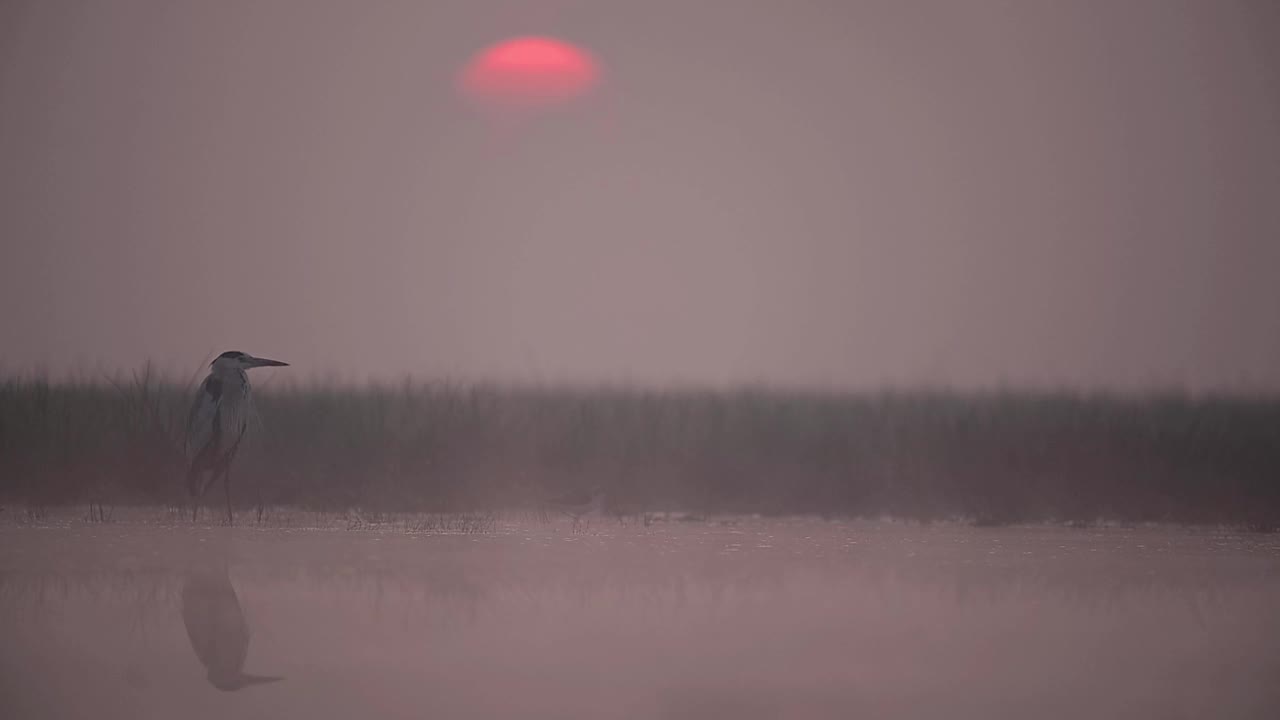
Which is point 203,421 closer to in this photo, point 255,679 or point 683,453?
point 683,453

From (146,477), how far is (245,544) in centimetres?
Answer: 150

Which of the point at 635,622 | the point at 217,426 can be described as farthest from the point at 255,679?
the point at 217,426

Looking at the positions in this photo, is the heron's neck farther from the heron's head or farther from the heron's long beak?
the heron's long beak

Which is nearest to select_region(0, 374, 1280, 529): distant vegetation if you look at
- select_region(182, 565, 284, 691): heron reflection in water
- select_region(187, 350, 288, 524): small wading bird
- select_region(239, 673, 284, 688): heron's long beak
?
select_region(187, 350, 288, 524): small wading bird

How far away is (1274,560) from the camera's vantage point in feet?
19.3

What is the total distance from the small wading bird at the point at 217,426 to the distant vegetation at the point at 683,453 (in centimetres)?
18

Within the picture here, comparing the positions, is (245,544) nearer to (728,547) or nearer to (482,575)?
(482,575)

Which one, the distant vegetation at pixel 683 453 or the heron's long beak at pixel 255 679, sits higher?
the distant vegetation at pixel 683 453

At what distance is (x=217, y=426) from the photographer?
6961 mm

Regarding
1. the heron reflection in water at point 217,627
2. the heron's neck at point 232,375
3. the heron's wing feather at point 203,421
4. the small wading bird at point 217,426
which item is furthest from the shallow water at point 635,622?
the heron's neck at point 232,375

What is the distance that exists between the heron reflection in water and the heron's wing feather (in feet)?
5.92

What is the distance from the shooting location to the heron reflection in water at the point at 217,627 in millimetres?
3752

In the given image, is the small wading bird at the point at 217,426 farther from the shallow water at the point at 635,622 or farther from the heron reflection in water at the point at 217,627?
the heron reflection in water at the point at 217,627

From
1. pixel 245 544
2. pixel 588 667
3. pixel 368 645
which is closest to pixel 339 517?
pixel 245 544
